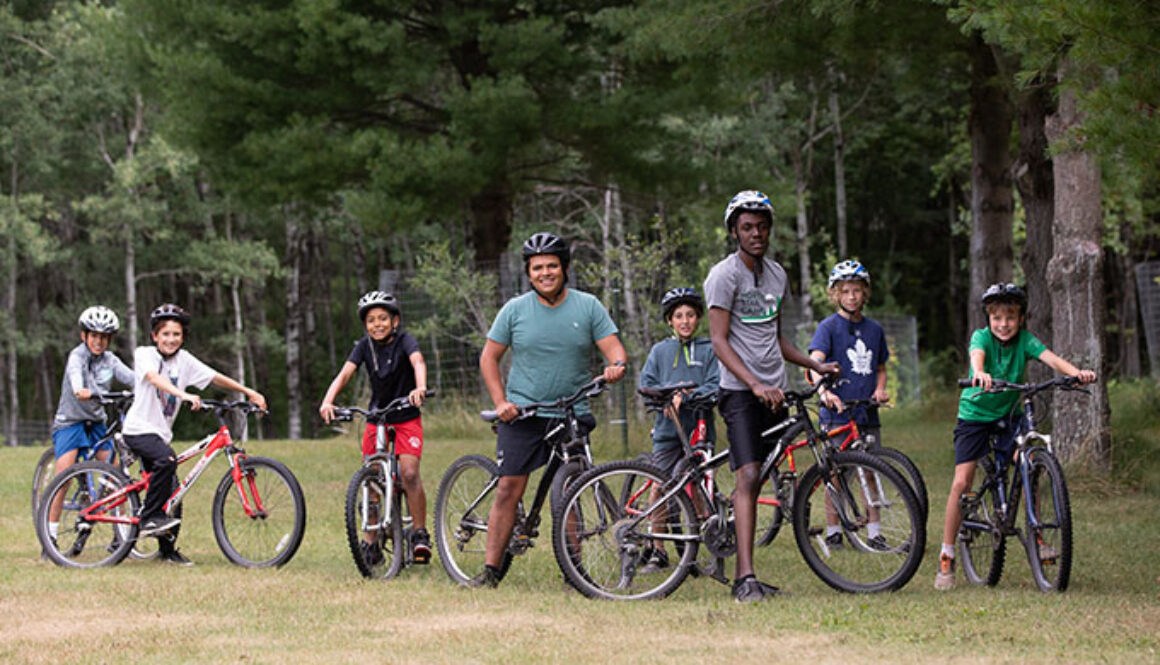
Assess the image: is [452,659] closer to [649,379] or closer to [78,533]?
[649,379]

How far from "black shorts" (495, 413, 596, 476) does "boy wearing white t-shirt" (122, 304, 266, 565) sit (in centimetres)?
233

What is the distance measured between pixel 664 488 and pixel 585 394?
653 mm

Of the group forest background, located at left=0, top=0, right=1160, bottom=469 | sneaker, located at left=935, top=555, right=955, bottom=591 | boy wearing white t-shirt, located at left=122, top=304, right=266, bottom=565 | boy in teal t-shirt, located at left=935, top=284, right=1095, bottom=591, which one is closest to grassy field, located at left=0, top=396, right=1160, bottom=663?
sneaker, located at left=935, top=555, right=955, bottom=591

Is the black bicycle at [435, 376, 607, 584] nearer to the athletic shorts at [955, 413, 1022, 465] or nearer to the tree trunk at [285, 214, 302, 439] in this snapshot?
the athletic shorts at [955, 413, 1022, 465]

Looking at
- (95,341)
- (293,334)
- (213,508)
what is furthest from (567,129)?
(293,334)

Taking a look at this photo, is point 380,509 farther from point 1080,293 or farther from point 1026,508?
point 1080,293

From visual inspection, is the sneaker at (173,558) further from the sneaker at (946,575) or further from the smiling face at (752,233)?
the sneaker at (946,575)

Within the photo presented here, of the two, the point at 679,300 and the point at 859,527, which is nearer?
the point at 859,527

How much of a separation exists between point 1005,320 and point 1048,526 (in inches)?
44.6

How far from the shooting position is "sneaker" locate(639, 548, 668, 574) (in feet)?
26.1

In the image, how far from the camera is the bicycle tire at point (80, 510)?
10344 millimetres

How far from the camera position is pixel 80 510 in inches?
412

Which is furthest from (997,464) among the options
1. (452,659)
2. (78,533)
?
(78,533)

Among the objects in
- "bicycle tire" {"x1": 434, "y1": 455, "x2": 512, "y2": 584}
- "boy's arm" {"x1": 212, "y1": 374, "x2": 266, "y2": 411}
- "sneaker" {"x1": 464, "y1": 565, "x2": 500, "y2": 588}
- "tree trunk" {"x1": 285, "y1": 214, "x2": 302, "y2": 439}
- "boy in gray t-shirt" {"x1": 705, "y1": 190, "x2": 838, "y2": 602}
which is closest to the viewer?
"boy in gray t-shirt" {"x1": 705, "y1": 190, "x2": 838, "y2": 602}
